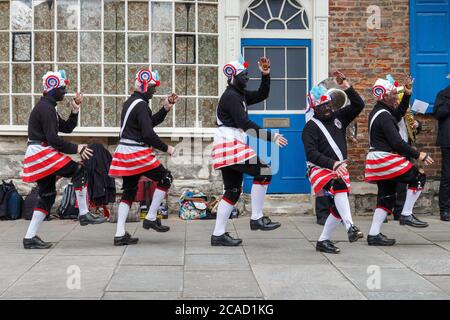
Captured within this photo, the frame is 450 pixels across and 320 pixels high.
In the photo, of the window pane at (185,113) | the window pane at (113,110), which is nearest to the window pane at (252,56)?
the window pane at (185,113)

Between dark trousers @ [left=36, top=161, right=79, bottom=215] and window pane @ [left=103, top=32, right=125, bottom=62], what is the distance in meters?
3.12

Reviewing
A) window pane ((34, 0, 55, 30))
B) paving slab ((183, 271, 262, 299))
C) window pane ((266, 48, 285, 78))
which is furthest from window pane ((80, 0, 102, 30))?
paving slab ((183, 271, 262, 299))

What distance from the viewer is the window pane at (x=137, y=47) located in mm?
10758

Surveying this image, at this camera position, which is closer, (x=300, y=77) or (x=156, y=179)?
(x=156, y=179)

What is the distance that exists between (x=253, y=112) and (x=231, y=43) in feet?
3.55

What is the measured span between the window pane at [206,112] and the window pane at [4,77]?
2876 mm

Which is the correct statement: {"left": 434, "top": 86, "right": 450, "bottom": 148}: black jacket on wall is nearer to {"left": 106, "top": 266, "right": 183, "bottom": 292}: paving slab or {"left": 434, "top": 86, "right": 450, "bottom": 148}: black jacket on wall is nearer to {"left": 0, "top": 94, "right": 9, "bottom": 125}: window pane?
{"left": 106, "top": 266, "right": 183, "bottom": 292}: paving slab

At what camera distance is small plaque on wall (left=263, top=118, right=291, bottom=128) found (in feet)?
35.9

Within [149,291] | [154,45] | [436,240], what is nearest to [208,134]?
[154,45]

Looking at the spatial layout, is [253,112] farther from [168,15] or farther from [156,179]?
[156,179]

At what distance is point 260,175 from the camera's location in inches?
313

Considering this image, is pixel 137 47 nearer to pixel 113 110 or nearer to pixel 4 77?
pixel 113 110

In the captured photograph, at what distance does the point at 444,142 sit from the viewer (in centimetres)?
1041

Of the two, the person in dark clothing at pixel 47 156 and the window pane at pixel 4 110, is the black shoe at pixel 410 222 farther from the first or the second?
the window pane at pixel 4 110
